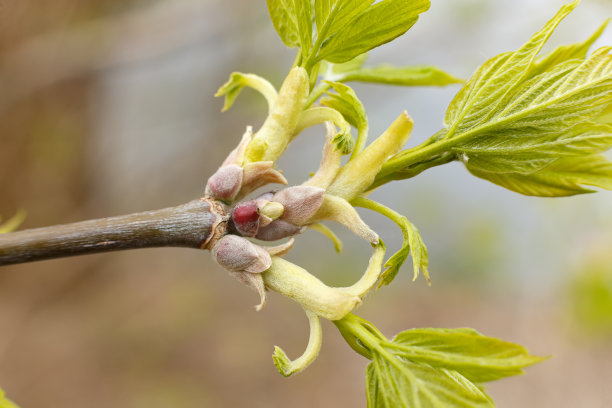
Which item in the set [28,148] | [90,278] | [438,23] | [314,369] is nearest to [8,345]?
[90,278]

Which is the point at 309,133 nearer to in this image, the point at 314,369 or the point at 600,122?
the point at 314,369

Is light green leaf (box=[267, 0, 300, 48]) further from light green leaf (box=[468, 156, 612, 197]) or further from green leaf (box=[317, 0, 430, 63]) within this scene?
light green leaf (box=[468, 156, 612, 197])

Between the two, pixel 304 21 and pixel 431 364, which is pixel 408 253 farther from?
pixel 304 21

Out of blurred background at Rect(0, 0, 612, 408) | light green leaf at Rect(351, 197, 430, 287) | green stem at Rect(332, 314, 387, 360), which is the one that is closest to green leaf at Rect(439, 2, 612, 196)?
light green leaf at Rect(351, 197, 430, 287)

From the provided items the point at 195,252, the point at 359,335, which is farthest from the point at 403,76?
the point at 195,252

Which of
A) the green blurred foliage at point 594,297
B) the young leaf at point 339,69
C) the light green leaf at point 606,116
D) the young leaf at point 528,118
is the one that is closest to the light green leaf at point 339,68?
the young leaf at point 339,69

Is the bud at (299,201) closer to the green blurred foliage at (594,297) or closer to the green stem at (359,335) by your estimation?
the green stem at (359,335)
